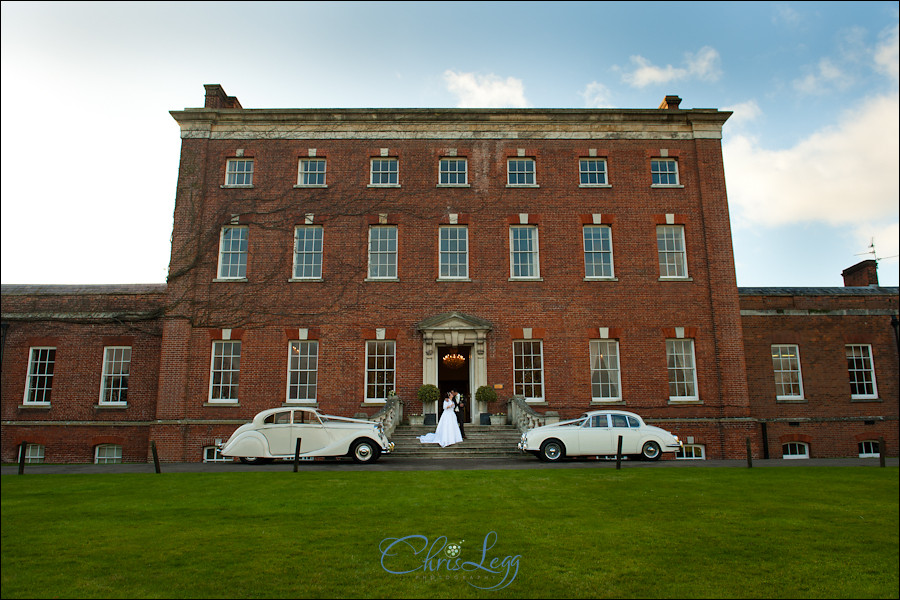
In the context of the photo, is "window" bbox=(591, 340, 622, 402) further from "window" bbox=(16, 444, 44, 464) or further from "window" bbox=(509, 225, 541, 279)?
"window" bbox=(16, 444, 44, 464)

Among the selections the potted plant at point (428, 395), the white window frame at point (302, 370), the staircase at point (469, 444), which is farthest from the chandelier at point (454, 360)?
the white window frame at point (302, 370)

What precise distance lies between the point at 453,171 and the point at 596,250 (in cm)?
632

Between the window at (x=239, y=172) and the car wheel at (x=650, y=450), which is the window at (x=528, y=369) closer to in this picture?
the car wheel at (x=650, y=450)

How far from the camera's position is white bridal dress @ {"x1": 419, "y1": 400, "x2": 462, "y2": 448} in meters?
18.5

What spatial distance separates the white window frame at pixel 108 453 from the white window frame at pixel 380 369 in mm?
9057

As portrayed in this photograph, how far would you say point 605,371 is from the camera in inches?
854

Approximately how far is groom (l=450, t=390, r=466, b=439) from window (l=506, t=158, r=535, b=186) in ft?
28.2

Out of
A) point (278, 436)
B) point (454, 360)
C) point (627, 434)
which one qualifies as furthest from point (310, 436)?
point (627, 434)

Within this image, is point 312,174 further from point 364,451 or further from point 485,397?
point 364,451

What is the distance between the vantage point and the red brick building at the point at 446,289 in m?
21.3

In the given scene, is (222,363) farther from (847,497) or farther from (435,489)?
(847,497)

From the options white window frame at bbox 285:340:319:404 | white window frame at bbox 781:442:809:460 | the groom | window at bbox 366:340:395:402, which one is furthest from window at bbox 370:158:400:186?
white window frame at bbox 781:442:809:460

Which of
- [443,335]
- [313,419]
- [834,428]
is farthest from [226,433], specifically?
[834,428]

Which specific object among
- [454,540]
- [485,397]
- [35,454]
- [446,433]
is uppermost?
[485,397]
